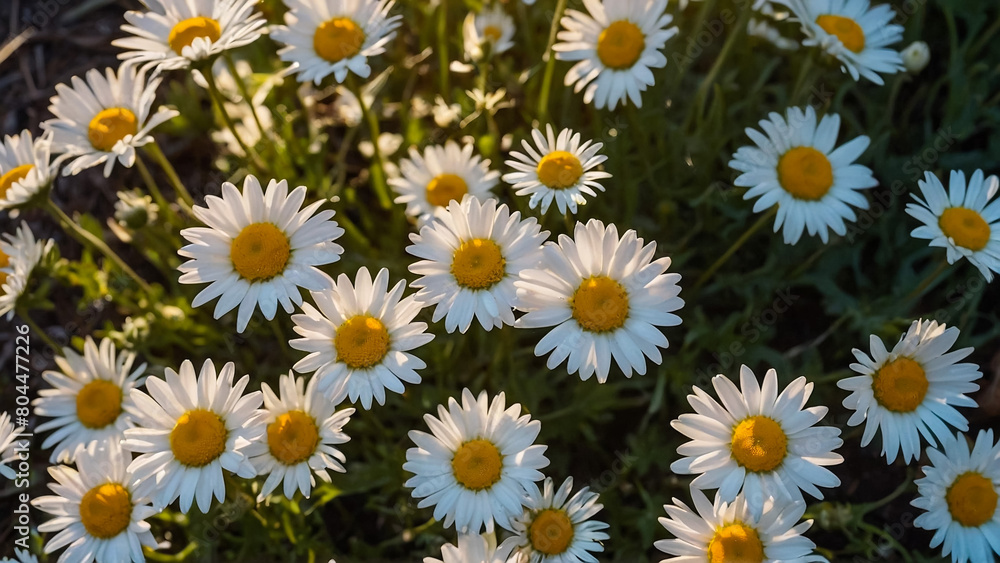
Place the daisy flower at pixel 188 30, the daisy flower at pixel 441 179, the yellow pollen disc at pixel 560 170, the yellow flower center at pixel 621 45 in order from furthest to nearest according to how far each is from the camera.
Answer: the daisy flower at pixel 441 179, the yellow flower center at pixel 621 45, the daisy flower at pixel 188 30, the yellow pollen disc at pixel 560 170

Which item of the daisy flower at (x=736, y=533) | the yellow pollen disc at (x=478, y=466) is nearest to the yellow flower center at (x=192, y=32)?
the yellow pollen disc at (x=478, y=466)

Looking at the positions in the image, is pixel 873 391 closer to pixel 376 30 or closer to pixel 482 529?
pixel 482 529

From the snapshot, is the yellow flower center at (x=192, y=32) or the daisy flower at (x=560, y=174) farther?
the yellow flower center at (x=192, y=32)

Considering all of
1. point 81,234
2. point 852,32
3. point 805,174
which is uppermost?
point 852,32

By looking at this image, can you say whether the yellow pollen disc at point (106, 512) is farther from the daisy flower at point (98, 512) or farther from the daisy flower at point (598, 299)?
the daisy flower at point (598, 299)

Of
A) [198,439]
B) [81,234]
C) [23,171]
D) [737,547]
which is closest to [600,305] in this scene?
[737,547]

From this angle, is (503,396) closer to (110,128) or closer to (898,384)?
(898,384)
